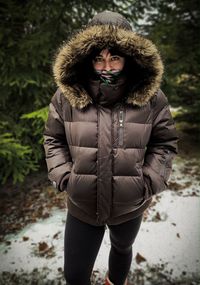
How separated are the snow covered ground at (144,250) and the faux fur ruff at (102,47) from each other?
2382mm

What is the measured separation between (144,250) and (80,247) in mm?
1652

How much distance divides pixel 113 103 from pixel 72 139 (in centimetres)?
45

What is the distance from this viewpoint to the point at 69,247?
2.32m

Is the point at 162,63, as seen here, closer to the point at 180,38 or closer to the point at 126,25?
the point at 126,25

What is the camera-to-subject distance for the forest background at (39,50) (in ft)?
14.1

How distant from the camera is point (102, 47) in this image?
6.64ft

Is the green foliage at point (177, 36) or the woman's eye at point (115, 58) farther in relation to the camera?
the green foliage at point (177, 36)

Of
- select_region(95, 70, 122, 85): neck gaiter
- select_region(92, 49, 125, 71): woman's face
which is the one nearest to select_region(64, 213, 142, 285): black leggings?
select_region(95, 70, 122, 85): neck gaiter

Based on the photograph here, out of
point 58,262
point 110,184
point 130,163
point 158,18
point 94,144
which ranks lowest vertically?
point 58,262

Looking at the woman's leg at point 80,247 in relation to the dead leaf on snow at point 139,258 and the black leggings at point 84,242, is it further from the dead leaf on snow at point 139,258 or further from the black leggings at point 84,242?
the dead leaf on snow at point 139,258

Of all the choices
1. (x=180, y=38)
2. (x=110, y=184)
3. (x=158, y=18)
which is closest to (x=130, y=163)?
(x=110, y=184)

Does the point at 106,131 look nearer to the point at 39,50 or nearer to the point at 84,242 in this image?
the point at 84,242

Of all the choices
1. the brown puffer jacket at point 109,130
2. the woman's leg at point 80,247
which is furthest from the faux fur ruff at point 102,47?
the woman's leg at point 80,247

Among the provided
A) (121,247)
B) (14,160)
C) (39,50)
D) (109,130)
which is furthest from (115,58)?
(14,160)
